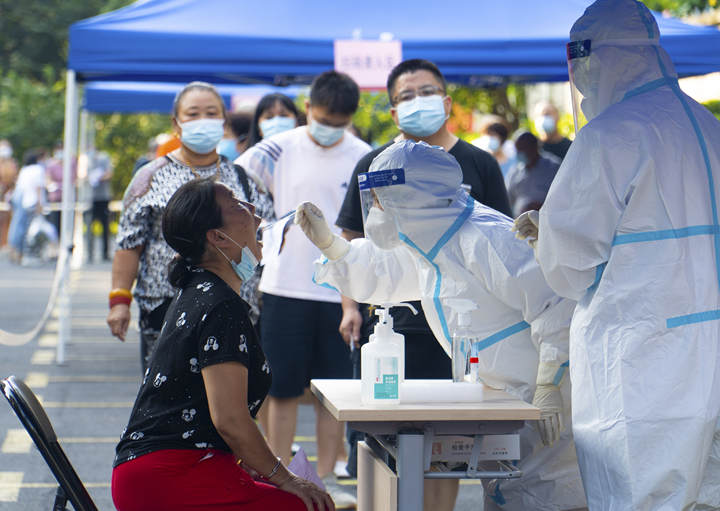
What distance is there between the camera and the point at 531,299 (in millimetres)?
3359

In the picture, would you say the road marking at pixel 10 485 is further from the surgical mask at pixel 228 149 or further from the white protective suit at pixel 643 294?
the white protective suit at pixel 643 294

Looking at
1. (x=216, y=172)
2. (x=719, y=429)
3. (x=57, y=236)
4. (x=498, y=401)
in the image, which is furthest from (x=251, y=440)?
(x=57, y=236)

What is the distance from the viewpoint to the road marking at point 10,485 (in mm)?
5121

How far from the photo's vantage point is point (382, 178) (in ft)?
11.1

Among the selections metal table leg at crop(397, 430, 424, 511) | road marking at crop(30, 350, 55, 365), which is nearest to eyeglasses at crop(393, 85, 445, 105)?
metal table leg at crop(397, 430, 424, 511)

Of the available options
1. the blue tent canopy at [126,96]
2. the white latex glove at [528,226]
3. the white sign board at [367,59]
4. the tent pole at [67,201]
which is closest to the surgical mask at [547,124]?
the white sign board at [367,59]

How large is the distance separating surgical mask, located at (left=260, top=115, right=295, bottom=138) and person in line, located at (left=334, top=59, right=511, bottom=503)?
5.63 feet

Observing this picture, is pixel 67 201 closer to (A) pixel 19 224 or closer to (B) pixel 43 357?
(B) pixel 43 357

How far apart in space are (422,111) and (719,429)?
6.64ft

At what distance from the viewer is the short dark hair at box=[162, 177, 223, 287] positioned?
126 inches

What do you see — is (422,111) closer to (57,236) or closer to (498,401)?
(498,401)

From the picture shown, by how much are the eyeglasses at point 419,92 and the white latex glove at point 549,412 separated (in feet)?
5.58

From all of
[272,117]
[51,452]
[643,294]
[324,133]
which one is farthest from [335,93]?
[51,452]

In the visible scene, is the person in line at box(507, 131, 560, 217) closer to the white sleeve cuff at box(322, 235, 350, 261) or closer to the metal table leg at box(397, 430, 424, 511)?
the white sleeve cuff at box(322, 235, 350, 261)
